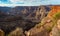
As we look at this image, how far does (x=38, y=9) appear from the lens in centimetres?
184

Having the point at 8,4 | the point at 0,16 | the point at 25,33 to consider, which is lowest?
the point at 25,33

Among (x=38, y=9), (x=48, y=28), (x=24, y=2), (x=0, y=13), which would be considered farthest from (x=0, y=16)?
(x=48, y=28)

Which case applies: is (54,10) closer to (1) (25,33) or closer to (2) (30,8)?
(2) (30,8)

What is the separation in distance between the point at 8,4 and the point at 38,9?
0.33 meters

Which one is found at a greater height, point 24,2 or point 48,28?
point 24,2

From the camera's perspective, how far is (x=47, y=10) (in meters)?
1.83

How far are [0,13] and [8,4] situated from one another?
130 mm

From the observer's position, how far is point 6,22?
5.99 ft

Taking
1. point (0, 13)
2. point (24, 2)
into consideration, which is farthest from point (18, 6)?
point (0, 13)

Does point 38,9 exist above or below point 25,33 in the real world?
above

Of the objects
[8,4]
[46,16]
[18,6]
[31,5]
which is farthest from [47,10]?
[8,4]

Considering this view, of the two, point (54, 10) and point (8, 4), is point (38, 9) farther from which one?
point (8, 4)

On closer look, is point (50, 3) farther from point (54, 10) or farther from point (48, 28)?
point (48, 28)

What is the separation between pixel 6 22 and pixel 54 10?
1.74 feet
